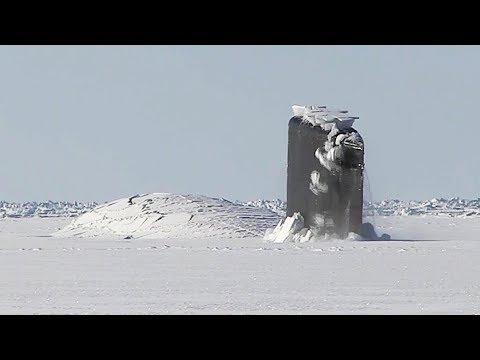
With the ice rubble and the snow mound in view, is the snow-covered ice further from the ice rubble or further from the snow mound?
the snow mound

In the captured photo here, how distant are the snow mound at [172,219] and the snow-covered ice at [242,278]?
9.13 ft

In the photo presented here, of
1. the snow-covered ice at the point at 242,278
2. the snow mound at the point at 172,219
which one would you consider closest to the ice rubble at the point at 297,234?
the snow-covered ice at the point at 242,278

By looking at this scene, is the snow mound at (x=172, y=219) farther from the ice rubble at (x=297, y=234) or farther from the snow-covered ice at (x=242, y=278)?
the snow-covered ice at (x=242, y=278)

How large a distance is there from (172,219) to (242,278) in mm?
10091

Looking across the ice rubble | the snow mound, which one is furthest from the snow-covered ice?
the snow mound

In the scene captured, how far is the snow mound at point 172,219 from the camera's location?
19.5m

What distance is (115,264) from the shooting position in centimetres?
1223

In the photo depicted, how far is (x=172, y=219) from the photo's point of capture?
66.6 ft

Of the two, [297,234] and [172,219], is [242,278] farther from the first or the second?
[172,219]

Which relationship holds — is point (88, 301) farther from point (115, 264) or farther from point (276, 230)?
point (276, 230)

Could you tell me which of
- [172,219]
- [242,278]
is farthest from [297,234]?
[242,278]

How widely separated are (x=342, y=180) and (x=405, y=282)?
22.7 feet

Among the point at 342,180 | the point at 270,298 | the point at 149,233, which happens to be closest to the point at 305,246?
the point at 342,180

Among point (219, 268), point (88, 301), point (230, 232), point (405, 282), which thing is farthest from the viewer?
point (230, 232)
